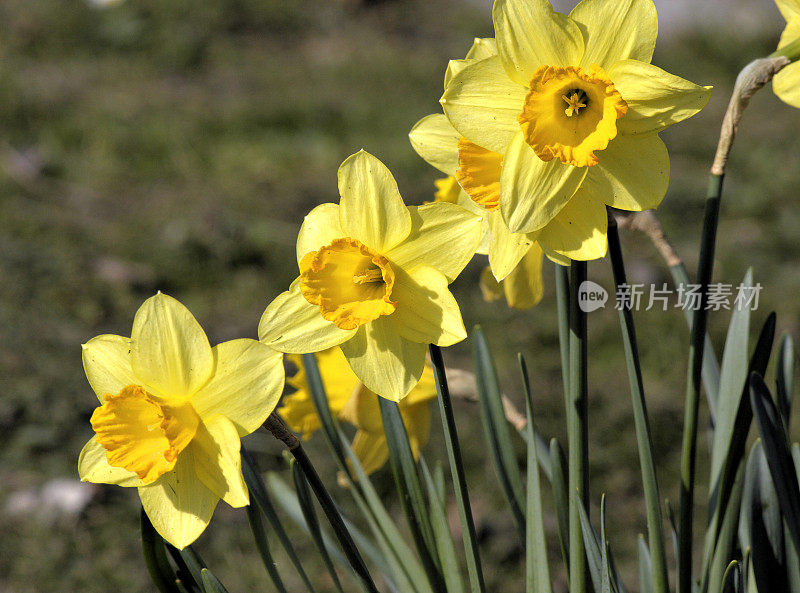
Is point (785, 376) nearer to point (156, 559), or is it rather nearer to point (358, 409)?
point (358, 409)

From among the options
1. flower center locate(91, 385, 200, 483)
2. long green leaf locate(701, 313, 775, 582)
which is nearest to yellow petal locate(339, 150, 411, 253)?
flower center locate(91, 385, 200, 483)

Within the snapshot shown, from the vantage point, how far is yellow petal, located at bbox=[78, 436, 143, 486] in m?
0.69

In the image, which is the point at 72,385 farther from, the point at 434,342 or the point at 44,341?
the point at 434,342

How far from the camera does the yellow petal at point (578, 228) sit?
649 mm

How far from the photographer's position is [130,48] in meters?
3.95

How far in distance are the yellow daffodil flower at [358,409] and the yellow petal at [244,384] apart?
0.27m

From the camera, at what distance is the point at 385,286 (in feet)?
2.25

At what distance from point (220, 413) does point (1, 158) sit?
9.62ft

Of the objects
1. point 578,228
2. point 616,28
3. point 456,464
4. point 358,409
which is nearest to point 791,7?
point 616,28

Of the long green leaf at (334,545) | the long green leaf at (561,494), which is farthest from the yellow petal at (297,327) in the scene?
the long green leaf at (334,545)

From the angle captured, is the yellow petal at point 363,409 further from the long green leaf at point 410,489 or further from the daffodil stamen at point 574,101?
the daffodil stamen at point 574,101

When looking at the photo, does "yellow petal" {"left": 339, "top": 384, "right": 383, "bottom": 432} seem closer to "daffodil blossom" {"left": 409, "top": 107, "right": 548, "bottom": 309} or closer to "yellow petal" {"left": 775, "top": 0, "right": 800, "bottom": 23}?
"daffodil blossom" {"left": 409, "top": 107, "right": 548, "bottom": 309}

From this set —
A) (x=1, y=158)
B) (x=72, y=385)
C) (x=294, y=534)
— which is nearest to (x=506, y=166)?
(x=294, y=534)

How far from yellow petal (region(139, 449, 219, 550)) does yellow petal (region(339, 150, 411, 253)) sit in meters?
0.26
